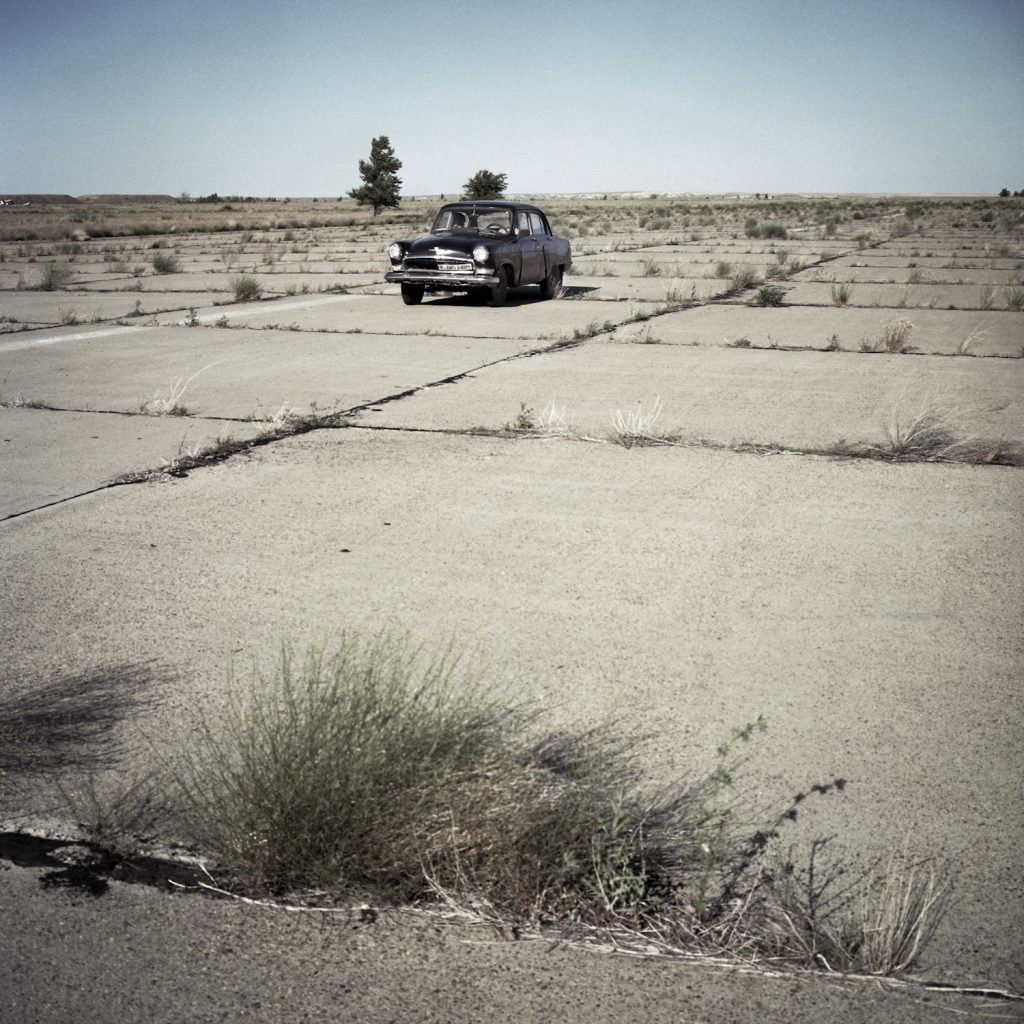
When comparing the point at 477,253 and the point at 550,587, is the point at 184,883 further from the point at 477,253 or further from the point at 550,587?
the point at 477,253

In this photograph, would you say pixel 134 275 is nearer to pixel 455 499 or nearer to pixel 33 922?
pixel 455 499

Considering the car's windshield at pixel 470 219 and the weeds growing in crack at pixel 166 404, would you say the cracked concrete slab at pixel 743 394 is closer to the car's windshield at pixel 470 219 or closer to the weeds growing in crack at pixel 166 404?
the weeds growing in crack at pixel 166 404

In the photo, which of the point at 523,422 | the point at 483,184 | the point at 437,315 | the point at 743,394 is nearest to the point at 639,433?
the point at 523,422

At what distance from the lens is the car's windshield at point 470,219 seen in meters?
17.7

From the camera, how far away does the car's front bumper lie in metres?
16.8

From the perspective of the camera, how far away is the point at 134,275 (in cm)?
2412

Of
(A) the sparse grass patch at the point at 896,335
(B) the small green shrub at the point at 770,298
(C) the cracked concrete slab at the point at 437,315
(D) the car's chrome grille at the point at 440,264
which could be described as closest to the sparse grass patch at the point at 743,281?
(B) the small green shrub at the point at 770,298

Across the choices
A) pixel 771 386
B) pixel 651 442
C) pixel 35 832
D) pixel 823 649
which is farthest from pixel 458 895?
pixel 771 386

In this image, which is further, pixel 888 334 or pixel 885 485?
pixel 888 334

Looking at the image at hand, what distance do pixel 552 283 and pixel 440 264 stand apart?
2.58 metres

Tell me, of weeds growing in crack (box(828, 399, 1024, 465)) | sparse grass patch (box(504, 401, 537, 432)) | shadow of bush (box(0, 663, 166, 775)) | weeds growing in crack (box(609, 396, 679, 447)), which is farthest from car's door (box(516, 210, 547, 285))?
shadow of bush (box(0, 663, 166, 775))

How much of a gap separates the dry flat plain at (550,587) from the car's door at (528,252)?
565cm

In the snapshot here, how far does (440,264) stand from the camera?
1712 cm

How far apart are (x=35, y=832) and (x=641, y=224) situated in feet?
186
